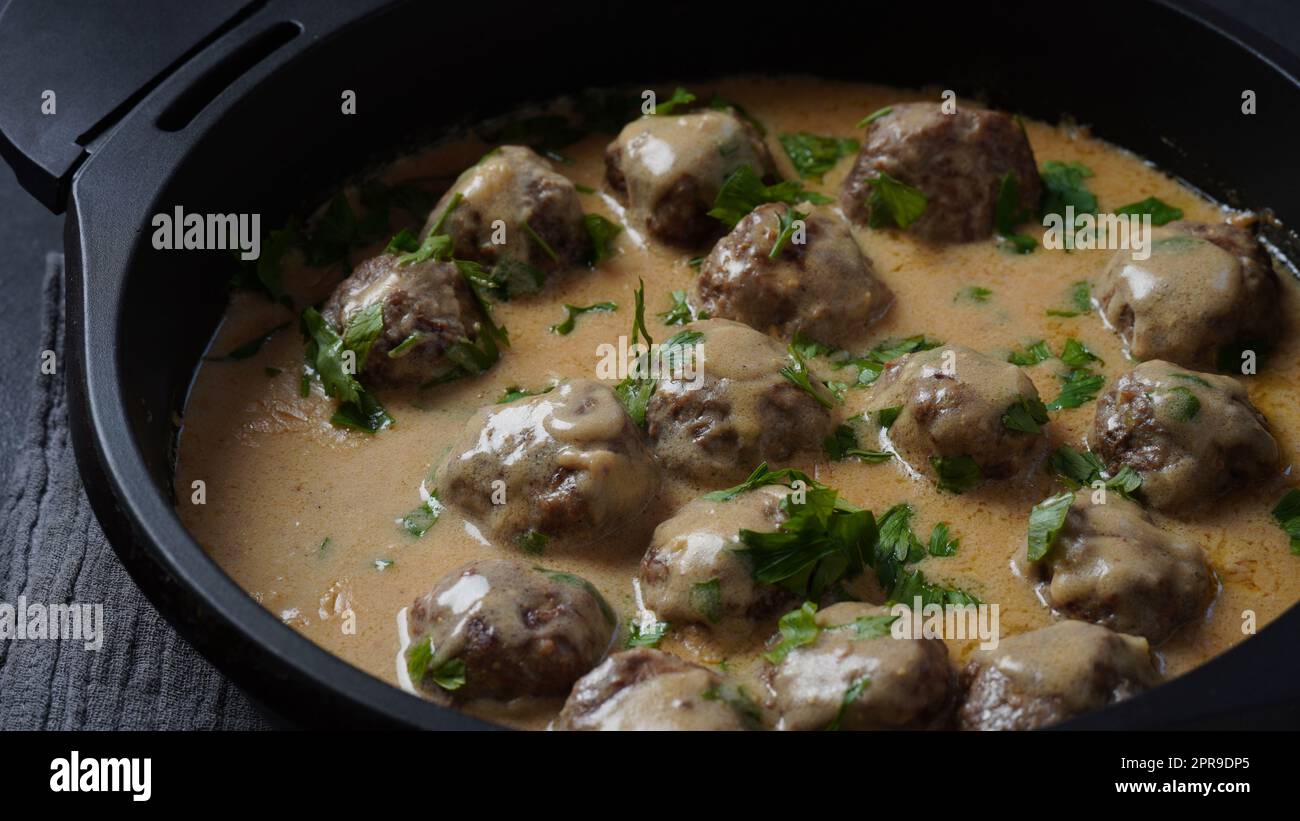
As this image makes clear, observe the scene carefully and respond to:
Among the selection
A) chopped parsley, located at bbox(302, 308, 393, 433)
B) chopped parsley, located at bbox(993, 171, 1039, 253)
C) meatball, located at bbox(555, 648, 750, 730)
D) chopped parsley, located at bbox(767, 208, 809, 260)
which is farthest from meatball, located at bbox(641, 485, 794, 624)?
chopped parsley, located at bbox(993, 171, 1039, 253)

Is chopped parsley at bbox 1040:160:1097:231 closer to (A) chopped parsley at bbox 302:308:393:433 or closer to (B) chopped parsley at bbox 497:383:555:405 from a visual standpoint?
(B) chopped parsley at bbox 497:383:555:405

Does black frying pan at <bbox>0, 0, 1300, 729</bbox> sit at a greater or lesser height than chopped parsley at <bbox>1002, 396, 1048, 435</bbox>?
greater

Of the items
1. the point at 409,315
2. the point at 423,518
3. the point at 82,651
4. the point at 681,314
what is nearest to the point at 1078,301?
the point at 681,314

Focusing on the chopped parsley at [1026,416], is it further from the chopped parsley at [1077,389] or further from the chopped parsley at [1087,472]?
the chopped parsley at [1077,389]

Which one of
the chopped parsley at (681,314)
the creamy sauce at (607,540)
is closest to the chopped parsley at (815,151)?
the creamy sauce at (607,540)

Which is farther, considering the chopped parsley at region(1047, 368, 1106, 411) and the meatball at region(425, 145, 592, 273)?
the meatball at region(425, 145, 592, 273)
